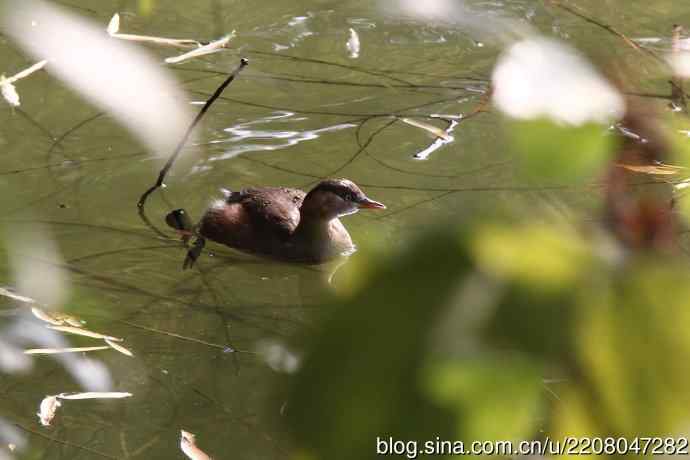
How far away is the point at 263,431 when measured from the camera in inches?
115

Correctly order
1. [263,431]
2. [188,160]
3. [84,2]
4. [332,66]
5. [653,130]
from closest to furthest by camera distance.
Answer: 1. [653,130]
2. [263,431]
3. [188,160]
4. [332,66]
5. [84,2]

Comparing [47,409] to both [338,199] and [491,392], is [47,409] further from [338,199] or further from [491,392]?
[491,392]

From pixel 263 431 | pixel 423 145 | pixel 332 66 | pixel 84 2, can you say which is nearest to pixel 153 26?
pixel 84 2

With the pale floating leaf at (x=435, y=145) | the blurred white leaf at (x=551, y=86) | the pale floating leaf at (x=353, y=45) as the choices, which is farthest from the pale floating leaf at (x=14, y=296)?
the blurred white leaf at (x=551, y=86)

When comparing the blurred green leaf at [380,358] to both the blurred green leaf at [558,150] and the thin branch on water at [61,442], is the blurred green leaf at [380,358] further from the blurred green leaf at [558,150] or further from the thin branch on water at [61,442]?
the thin branch on water at [61,442]

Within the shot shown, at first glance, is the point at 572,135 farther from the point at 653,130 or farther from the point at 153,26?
the point at 153,26

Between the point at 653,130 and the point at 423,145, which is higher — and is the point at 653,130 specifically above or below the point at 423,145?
above

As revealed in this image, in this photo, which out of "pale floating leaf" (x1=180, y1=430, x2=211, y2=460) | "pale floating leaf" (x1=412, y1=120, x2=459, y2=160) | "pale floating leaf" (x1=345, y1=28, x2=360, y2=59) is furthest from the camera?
"pale floating leaf" (x1=345, y1=28, x2=360, y2=59)

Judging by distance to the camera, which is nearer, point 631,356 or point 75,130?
point 631,356

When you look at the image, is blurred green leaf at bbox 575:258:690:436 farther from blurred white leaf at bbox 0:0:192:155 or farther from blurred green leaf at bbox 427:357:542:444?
blurred white leaf at bbox 0:0:192:155

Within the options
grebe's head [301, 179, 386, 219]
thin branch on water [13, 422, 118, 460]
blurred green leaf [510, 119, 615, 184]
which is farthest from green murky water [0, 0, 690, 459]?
blurred green leaf [510, 119, 615, 184]

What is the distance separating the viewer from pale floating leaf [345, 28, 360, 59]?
552 cm

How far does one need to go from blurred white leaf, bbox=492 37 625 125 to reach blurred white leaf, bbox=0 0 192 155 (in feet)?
0.57

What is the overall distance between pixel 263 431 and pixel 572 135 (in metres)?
2.60
